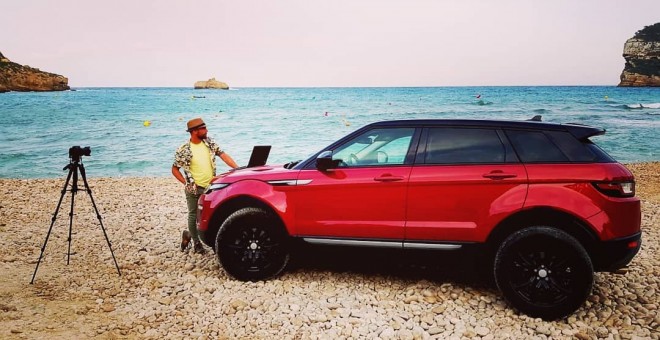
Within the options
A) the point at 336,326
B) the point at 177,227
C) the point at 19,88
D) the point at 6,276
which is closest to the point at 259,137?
the point at 177,227

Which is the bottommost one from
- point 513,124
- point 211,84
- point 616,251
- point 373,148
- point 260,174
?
point 616,251

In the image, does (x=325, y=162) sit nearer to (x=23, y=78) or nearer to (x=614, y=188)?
(x=614, y=188)

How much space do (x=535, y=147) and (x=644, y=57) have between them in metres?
126

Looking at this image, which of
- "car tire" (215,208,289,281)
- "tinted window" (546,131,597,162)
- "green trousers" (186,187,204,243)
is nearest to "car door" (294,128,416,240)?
"car tire" (215,208,289,281)

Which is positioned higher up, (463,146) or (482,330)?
(463,146)

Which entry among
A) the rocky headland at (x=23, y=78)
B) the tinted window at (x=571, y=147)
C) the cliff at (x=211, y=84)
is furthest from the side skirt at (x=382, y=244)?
the cliff at (x=211, y=84)

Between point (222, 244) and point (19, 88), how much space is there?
11056 centimetres

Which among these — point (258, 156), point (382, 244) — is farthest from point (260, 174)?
point (382, 244)

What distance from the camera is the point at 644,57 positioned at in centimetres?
10644

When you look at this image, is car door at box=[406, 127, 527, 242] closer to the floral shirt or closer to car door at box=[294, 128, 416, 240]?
car door at box=[294, 128, 416, 240]

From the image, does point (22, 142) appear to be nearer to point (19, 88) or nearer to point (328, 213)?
point (328, 213)

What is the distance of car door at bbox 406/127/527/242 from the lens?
4.26 m

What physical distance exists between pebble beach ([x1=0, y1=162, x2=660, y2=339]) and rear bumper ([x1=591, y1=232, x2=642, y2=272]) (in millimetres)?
566

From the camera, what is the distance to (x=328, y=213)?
483 cm
